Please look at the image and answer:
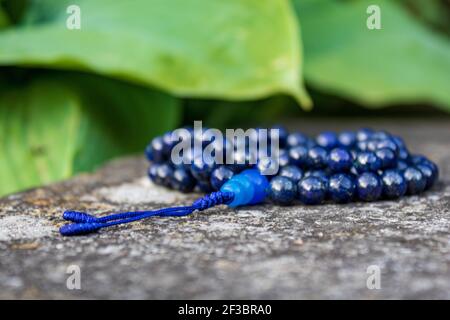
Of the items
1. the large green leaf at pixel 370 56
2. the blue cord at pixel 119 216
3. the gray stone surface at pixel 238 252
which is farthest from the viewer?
the large green leaf at pixel 370 56

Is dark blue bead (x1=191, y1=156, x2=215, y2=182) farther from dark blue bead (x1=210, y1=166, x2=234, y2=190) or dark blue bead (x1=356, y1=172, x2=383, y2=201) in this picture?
dark blue bead (x1=356, y1=172, x2=383, y2=201)

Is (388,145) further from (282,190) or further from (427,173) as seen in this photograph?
(282,190)

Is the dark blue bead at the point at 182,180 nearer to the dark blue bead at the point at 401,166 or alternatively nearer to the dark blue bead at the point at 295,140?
the dark blue bead at the point at 295,140

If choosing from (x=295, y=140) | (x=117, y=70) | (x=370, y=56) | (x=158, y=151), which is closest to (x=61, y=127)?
(x=117, y=70)

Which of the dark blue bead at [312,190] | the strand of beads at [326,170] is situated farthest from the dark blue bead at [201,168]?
the dark blue bead at [312,190]

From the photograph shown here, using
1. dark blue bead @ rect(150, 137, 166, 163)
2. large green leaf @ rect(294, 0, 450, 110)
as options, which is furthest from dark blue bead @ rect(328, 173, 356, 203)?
large green leaf @ rect(294, 0, 450, 110)

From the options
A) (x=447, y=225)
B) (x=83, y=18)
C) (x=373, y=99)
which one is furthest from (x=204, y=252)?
(x=373, y=99)
